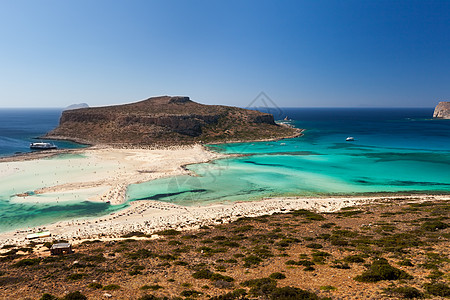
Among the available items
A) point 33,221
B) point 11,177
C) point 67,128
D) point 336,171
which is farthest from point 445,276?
point 67,128

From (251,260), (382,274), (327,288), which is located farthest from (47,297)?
(382,274)

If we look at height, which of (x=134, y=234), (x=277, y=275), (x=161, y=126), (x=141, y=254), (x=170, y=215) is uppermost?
(x=161, y=126)

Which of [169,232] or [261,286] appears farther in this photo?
[169,232]

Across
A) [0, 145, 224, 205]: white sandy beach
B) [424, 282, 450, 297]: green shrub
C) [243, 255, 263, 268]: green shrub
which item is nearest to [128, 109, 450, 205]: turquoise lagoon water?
[0, 145, 224, 205]: white sandy beach

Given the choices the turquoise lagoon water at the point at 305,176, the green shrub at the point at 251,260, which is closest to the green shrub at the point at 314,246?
the green shrub at the point at 251,260

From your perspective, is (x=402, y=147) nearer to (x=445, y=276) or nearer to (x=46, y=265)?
(x=445, y=276)

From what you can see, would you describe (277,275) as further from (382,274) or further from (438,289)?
(438,289)
